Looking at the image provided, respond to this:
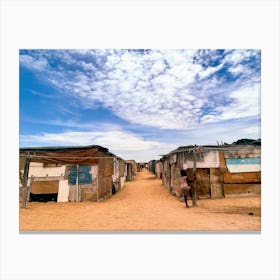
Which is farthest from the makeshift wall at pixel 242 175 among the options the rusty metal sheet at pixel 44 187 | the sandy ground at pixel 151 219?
the rusty metal sheet at pixel 44 187

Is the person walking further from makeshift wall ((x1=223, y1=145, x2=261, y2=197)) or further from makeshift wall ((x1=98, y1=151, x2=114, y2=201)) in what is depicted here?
makeshift wall ((x1=98, y1=151, x2=114, y2=201))

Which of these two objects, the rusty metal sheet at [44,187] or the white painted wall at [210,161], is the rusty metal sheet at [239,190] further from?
the rusty metal sheet at [44,187]

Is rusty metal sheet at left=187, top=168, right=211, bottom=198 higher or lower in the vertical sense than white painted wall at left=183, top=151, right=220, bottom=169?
lower

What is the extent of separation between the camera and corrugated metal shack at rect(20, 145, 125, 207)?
8.38m

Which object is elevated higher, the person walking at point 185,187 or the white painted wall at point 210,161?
the white painted wall at point 210,161

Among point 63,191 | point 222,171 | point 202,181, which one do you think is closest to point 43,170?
point 63,191

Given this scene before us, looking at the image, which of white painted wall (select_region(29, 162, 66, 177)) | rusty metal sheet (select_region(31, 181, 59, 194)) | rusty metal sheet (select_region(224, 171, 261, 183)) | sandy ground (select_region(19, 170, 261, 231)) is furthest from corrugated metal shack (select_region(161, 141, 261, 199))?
rusty metal sheet (select_region(31, 181, 59, 194))

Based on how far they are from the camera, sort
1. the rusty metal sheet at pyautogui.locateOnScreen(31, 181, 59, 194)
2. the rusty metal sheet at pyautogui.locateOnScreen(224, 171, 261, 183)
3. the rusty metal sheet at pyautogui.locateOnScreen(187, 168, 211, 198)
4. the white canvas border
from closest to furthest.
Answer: the white canvas border, the rusty metal sheet at pyautogui.locateOnScreen(31, 181, 59, 194), the rusty metal sheet at pyautogui.locateOnScreen(187, 168, 211, 198), the rusty metal sheet at pyautogui.locateOnScreen(224, 171, 261, 183)

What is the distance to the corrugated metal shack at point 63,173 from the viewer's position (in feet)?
27.5

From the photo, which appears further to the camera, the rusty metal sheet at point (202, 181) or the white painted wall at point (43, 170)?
the rusty metal sheet at point (202, 181)

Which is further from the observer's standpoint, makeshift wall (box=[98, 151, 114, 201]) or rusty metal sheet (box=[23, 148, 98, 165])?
makeshift wall (box=[98, 151, 114, 201])

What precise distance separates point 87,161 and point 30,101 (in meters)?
3.88

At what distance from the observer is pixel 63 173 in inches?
339

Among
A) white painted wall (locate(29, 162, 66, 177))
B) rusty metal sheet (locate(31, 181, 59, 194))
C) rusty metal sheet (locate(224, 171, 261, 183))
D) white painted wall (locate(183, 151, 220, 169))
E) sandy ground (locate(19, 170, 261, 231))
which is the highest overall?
white painted wall (locate(183, 151, 220, 169))
